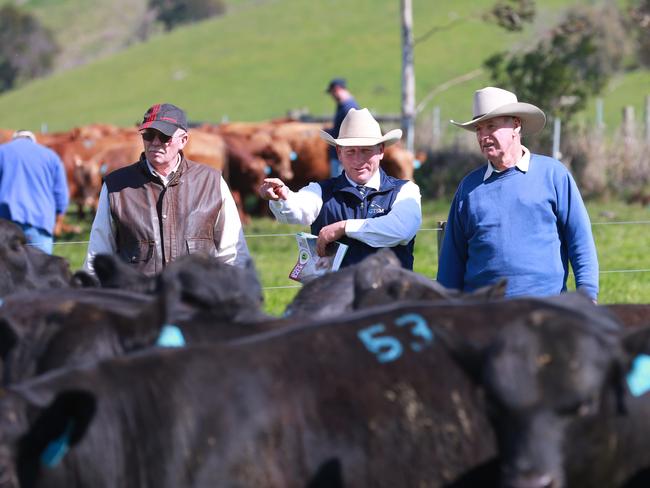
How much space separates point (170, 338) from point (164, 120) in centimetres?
233

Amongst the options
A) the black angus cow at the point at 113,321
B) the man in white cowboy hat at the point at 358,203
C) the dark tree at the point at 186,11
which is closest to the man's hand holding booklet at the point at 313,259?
the man in white cowboy hat at the point at 358,203

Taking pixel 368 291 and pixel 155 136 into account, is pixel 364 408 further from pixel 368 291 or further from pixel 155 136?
pixel 155 136

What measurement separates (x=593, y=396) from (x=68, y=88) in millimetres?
67086

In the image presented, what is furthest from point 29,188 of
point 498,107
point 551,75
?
point 551,75

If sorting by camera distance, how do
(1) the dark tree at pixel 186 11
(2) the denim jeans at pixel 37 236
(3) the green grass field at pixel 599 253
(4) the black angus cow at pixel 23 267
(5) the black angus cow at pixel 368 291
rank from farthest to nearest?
(1) the dark tree at pixel 186 11, (2) the denim jeans at pixel 37 236, (3) the green grass field at pixel 599 253, (4) the black angus cow at pixel 23 267, (5) the black angus cow at pixel 368 291

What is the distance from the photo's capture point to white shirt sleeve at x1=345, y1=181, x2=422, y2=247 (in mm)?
5977

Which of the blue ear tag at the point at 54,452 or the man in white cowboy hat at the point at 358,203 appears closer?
the blue ear tag at the point at 54,452

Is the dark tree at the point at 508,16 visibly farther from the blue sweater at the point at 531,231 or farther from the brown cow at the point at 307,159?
the blue sweater at the point at 531,231

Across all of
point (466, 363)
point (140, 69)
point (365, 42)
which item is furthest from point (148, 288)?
point (140, 69)

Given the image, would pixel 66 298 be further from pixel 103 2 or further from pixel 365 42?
pixel 103 2

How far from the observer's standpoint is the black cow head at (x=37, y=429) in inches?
132

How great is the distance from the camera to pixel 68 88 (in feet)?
222

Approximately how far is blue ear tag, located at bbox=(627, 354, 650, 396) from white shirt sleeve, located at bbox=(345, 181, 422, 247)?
8.05 ft

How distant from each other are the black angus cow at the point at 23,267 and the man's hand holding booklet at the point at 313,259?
1299 millimetres
